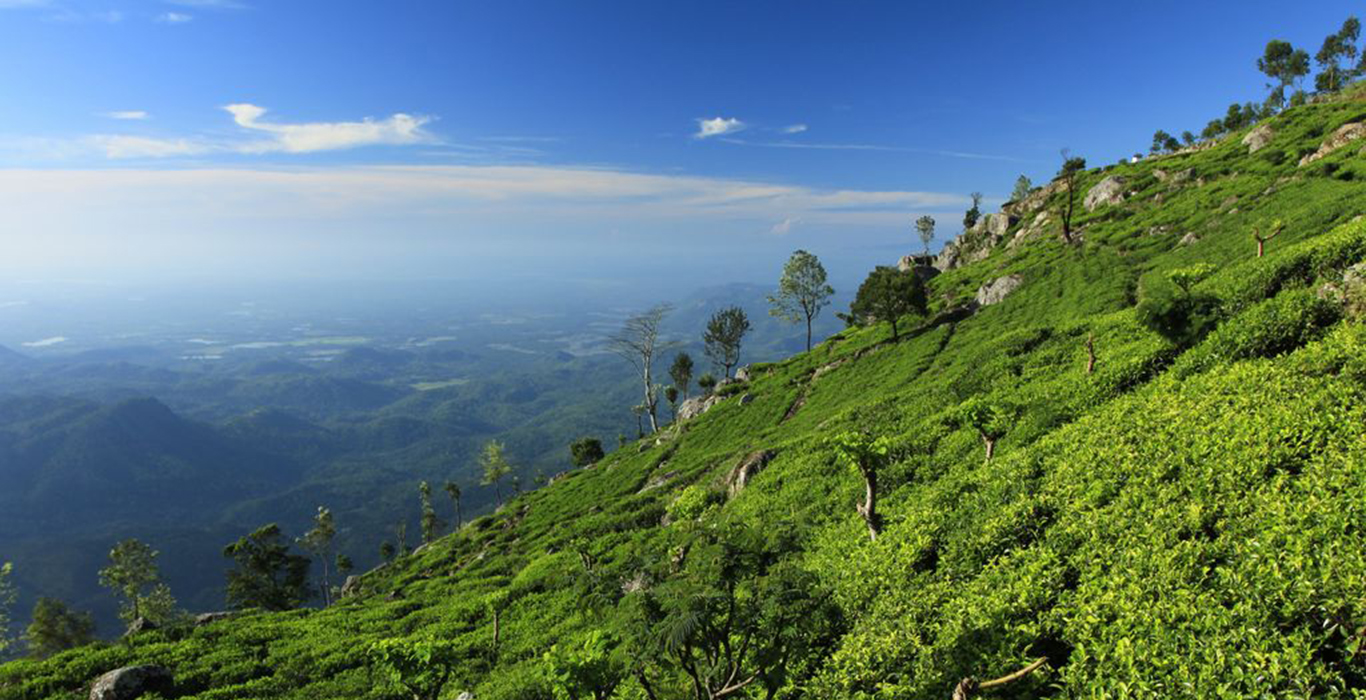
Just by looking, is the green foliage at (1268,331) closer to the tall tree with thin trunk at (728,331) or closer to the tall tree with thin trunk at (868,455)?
the tall tree with thin trunk at (868,455)

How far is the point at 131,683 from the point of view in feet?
74.8

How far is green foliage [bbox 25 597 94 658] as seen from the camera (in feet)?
181

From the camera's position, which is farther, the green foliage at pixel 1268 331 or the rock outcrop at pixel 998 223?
the rock outcrop at pixel 998 223

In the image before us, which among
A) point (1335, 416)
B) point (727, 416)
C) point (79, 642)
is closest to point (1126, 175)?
point (727, 416)

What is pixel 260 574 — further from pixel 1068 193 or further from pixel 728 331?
pixel 1068 193

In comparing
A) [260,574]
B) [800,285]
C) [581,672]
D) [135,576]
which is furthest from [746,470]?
[135,576]

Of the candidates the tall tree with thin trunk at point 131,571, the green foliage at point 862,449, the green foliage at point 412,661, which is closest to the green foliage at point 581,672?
the green foliage at point 412,661

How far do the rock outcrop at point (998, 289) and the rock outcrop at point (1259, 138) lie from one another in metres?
40.9

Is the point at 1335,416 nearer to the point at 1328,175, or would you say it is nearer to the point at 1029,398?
the point at 1029,398

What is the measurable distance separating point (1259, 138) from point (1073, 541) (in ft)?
319

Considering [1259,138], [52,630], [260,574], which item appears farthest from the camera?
[1259,138]

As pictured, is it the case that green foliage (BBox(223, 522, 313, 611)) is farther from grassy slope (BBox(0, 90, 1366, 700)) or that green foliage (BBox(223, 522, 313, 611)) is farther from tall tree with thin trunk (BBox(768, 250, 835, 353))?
tall tree with thin trunk (BBox(768, 250, 835, 353))

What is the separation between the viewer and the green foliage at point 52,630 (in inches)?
2174

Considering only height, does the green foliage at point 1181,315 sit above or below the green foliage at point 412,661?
above
